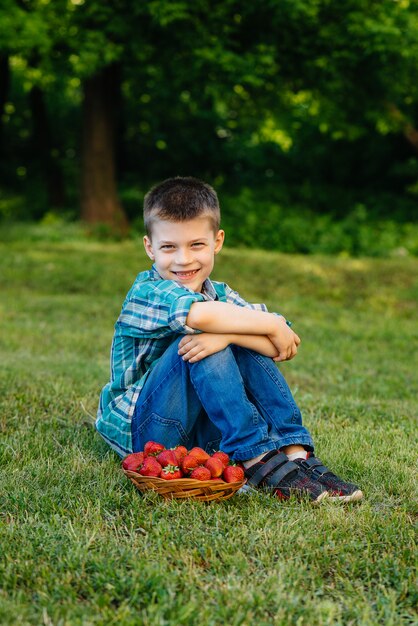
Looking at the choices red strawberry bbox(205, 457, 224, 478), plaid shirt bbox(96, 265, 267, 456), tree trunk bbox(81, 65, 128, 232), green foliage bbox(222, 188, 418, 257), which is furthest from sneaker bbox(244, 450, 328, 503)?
tree trunk bbox(81, 65, 128, 232)

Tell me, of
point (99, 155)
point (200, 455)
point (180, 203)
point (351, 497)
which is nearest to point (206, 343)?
point (200, 455)

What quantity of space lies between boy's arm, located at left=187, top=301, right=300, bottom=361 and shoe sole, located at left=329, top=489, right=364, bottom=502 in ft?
2.10

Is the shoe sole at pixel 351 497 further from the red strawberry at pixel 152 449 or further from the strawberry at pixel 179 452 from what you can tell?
the red strawberry at pixel 152 449

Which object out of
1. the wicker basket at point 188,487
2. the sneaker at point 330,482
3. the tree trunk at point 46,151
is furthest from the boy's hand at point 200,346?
the tree trunk at point 46,151

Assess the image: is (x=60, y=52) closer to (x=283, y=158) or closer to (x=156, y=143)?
(x=156, y=143)

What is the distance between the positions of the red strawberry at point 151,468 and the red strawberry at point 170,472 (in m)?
0.02

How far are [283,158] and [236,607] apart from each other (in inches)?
693

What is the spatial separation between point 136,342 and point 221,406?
594mm

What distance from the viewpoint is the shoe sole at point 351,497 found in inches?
127

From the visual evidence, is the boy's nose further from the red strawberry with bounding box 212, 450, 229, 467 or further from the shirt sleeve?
the red strawberry with bounding box 212, 450, 229, 467

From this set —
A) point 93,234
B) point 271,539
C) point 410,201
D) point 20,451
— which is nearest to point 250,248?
point 93,234

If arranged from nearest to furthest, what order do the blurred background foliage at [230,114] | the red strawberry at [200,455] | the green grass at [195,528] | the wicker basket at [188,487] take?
the green grass at [195,528]
the wicker basket at [188,487]
the red strawberry at [200,455]
the blurred background foliage at [230,114]

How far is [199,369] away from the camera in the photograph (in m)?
3.25

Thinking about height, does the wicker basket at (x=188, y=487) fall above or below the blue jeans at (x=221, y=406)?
below
